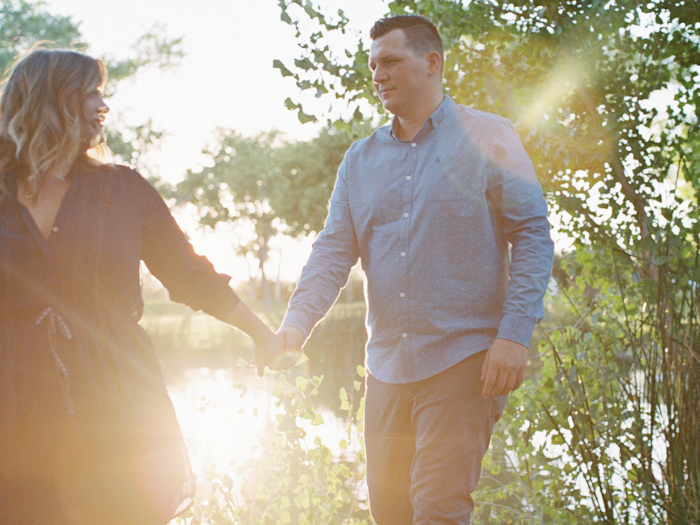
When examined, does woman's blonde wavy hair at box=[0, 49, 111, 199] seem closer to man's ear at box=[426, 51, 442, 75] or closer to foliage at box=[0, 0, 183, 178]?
man's ear at box=[426, 51, 442, 75]

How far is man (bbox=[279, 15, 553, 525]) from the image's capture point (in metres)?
2.23

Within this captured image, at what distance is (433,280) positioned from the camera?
2340 millimetres

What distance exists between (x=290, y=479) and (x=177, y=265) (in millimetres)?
1595

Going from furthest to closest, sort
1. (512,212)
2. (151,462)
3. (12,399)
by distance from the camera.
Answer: (512,212) → (151,462) → (12,399)

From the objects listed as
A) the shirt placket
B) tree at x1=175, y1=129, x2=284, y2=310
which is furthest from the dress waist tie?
tree at x1=175, y1=129, x2=284, y2=310

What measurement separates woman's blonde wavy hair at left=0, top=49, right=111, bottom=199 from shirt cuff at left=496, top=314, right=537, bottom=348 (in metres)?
1.35

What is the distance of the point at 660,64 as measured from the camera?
3.28m

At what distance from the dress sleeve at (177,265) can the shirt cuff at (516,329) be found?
0.85 meters

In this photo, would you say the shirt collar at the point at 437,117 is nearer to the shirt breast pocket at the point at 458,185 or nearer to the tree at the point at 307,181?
the shirt breast pocket at the point at 458,185

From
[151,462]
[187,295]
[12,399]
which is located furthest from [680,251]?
[12,399]

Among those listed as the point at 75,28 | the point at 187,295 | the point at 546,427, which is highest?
the point at 75,28

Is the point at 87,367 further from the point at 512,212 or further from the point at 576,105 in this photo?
the point at 576,105

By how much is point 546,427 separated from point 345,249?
1.48 meters

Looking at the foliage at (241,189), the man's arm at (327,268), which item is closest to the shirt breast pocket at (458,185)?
the man's arm at (327,268)
